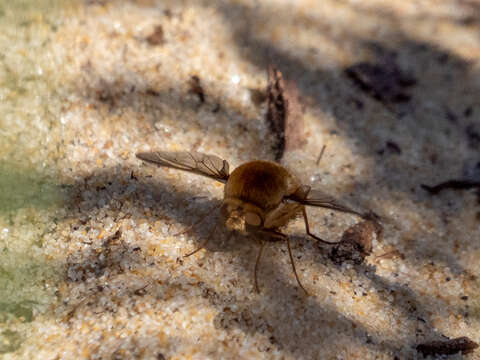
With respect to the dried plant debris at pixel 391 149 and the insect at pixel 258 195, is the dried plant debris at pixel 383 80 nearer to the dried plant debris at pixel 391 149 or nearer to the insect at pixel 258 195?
the dried plant debris at pixel 391 149

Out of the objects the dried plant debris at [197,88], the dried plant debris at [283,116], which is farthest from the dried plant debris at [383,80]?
the dried plant debris at [197,88]

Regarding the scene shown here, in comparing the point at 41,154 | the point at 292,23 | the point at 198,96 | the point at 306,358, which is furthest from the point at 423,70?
the point at 41,154

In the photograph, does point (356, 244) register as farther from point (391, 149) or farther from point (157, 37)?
point (157, 37)

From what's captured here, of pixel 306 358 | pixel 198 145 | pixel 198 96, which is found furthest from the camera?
pixel 198 96

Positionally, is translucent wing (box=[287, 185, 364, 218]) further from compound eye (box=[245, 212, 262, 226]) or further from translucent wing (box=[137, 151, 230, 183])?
translucent wing (box=[137, 151, 230, 183])

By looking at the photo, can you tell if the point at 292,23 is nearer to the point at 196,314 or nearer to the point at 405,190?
the point at 405,190

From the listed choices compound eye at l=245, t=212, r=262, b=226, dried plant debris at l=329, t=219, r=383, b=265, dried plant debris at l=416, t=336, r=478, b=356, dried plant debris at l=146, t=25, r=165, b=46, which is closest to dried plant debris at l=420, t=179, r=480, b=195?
dried plant debris at l=329, t=219, r=383, b=265
